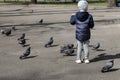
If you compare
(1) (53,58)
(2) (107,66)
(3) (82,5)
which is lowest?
(1) (53,58)

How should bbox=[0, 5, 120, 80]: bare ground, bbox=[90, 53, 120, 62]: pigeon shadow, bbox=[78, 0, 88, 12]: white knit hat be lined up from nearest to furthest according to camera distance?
bbox=[0, 5, 120, 80]: bare ground → bbox=[78, 0, 88, 12]: white knit hat → bbox=[90, 53, 120, 62]: pigeon shadow

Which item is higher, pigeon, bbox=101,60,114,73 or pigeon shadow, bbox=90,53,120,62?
pigeon, bbox=101,60,114,73

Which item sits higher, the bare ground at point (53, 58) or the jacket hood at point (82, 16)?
the jacket hood at point (82, 16)

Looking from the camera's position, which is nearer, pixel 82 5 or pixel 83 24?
pixel 82 5

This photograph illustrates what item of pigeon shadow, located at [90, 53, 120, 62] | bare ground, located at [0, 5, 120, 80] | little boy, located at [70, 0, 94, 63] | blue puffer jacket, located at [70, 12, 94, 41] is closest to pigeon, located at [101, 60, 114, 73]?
bare ground, located at [0, 5, 120, 80]

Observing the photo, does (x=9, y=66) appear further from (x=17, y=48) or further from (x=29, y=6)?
(x=29, y=6)

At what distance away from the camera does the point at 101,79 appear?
29.5 feet

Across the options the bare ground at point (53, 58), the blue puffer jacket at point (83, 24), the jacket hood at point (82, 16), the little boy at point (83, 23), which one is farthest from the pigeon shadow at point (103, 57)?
the jacket hood at point (82, 16)

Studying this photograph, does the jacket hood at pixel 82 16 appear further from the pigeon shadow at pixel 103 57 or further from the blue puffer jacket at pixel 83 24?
the pigeon shadow at pixel 103 57

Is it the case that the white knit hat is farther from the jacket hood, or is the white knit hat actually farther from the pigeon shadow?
the pigeon shadow

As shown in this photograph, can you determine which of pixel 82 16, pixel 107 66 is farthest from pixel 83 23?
pixel 107 66

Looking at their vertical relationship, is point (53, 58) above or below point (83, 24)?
below

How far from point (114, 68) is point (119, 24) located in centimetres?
1014

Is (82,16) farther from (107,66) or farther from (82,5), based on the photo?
(107,66)
